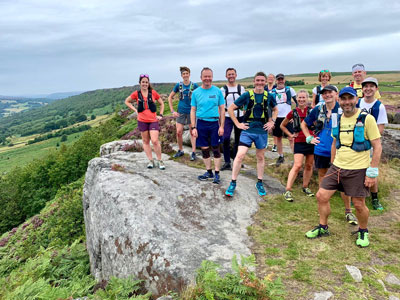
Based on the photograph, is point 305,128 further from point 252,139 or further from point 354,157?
point 354,157

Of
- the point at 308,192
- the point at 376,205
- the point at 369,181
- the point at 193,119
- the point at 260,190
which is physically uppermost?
the point at 193,119

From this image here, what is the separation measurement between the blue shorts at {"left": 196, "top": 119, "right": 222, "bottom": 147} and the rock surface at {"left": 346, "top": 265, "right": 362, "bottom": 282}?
423cm

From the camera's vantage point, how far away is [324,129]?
6.06 metres

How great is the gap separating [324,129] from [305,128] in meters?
0.43

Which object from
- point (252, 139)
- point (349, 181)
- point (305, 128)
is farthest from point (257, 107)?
point (349, 181)

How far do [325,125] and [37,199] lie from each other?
35976mm

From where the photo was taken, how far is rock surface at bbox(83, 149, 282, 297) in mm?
4484

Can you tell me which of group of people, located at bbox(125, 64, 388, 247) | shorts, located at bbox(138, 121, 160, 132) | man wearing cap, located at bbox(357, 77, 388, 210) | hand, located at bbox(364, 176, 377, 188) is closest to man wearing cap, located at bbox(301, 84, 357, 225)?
group of people, located at bbox(125, 64, 388, 247)

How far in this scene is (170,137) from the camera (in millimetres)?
13227

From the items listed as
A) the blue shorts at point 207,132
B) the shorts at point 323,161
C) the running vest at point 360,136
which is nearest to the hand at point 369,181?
the running vest at point 360,136

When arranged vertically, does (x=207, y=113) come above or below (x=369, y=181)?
above

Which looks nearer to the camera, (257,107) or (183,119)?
(257,107)

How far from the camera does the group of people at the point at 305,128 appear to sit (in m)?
4.60

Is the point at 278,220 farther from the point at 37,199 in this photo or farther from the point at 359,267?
the point at 37,199
